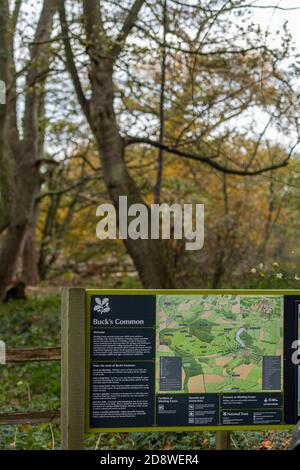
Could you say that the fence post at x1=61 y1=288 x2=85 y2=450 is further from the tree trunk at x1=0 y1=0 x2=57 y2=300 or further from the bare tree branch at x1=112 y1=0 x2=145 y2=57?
the tree trunk at x1=0 y1=0 x2=57 y2=300

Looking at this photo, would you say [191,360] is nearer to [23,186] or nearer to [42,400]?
[42,400]

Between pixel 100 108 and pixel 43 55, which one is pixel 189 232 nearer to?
pixel 100 108

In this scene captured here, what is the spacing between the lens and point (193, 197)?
1920cm

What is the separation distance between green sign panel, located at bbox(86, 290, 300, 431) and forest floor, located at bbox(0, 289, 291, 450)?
1.21 m

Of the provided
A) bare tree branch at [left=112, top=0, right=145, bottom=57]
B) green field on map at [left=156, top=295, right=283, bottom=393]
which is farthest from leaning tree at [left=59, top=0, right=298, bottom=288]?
green field on map at [left=156, top=295, right=283, bottom=393]

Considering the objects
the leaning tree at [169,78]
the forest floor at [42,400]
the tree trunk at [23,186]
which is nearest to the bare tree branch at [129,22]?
the leaning tree at [169,78]

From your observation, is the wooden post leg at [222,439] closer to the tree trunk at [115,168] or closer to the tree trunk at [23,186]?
the tree trunk at [115,168]

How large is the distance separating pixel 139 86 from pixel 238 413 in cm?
1048

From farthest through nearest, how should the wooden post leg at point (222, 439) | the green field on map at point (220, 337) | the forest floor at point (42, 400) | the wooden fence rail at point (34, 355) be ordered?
the forest floor at point (42, 400), the wooden fence rail at point (34, 355), the wooden post leg at point (222, 439), the green field on map at point (220, 337)

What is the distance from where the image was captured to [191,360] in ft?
19.6

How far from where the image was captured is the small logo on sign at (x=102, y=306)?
230 inches

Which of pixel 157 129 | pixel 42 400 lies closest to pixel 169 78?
pixel 157 129

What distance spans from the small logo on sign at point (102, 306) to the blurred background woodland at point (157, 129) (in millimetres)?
2605

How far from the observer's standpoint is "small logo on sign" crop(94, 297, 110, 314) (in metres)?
5.85
